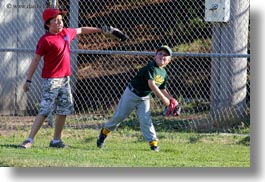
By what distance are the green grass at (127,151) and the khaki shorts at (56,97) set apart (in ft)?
1.57

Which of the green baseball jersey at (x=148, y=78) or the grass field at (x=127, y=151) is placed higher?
the green baseball jersey at (x=148, y=78)

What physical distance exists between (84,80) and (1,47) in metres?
1.92

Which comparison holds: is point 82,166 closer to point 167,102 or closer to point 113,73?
→ point 167,102

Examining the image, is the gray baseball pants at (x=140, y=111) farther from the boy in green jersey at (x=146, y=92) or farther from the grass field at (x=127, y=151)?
the grass field at (x=127, y=151)

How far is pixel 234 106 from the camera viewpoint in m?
12.7

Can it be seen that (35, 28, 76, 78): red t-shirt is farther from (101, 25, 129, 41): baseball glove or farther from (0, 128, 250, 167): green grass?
(0, 128, 250, 167): green grass

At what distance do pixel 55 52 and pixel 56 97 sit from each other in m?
0.56

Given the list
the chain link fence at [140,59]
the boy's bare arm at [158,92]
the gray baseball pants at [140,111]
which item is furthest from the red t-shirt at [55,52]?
the chain link fence at [140,59]

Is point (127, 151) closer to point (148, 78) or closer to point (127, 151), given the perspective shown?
point (127, 151)

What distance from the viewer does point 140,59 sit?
602 inches

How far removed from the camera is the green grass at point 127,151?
9.59m

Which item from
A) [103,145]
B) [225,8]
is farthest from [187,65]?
[103,145]

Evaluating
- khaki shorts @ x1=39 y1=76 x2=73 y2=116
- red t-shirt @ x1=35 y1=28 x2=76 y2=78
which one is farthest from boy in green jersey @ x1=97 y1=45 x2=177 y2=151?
red t-shirt @ x1=35 y1=28 x2=76 y2=78

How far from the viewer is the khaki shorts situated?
10539mm
